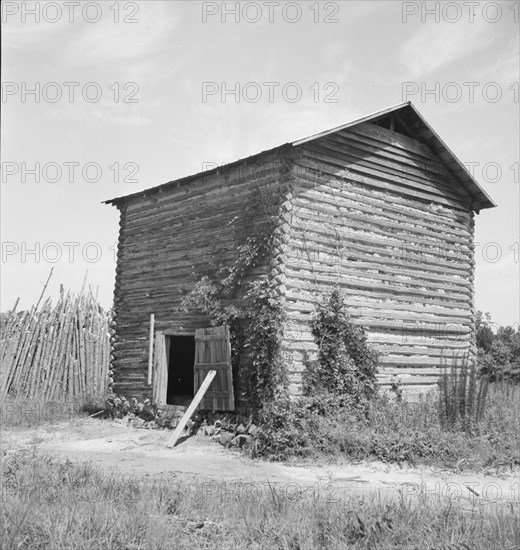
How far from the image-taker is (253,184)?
44.4ft

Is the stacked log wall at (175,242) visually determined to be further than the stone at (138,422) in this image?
No

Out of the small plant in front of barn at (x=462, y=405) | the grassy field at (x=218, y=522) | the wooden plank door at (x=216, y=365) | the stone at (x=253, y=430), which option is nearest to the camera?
the grassy field at (x=218, y=522)

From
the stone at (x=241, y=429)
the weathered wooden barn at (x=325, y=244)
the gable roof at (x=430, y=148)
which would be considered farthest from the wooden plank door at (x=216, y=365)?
the gable roof at (x=430, y=148)

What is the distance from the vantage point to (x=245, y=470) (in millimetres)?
10258

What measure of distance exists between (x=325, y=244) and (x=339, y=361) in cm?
244

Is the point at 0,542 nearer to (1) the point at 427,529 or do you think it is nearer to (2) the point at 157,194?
(1) the point at 427,529

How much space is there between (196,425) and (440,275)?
6.86 metres

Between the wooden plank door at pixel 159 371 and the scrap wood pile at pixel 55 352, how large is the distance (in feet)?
12.0

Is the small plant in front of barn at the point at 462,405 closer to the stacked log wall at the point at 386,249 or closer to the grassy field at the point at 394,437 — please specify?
the grassy field at the point at 394,437

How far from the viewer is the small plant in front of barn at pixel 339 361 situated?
1235 centimetres

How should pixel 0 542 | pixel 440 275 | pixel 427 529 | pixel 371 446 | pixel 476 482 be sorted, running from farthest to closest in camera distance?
pixel 440 275 → pixel 371 446 → pixel 476 482 → pixel 427 529 → pixel 0 542

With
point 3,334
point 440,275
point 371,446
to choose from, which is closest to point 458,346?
point 440,275

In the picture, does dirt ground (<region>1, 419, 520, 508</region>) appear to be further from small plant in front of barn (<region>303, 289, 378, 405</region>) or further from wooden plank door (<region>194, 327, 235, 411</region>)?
small plant in front of barn (<region>303, 289, 378, 405</region>)

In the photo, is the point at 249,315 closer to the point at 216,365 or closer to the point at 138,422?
the point at 216,365
